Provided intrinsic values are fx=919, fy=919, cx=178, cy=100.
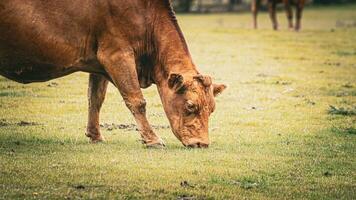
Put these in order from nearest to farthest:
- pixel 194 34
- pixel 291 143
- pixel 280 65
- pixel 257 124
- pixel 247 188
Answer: pixel 247 188 < pixel 291 143 < pixel 257 124 < pixel 280 65 < pixel 194 34

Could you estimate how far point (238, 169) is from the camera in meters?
12.8

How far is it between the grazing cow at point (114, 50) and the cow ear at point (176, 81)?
2 cm

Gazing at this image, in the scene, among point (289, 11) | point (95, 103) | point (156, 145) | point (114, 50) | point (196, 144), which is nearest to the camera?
point (114, 50)

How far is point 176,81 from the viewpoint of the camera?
13.9m

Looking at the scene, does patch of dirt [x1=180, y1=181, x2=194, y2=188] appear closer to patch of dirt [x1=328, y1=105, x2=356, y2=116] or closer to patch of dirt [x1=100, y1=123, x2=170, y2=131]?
patch of dirt [x1=100, y1=123, x2=170, y2=131]

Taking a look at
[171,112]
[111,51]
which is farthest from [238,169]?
[111,51]

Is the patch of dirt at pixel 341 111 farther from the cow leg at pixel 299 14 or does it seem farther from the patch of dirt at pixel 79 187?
the cow leg at pixel 299 14

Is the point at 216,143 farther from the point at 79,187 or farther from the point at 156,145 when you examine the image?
the point at 79,187

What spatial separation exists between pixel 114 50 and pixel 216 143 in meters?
2.46

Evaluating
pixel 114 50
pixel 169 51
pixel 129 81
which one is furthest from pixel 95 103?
pixel 169 51

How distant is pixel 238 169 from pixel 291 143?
2.84 meters

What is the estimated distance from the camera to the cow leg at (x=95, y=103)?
48.8 ft

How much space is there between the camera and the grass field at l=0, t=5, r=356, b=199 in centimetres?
1148

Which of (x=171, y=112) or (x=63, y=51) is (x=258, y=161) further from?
(x=63, y=51)
